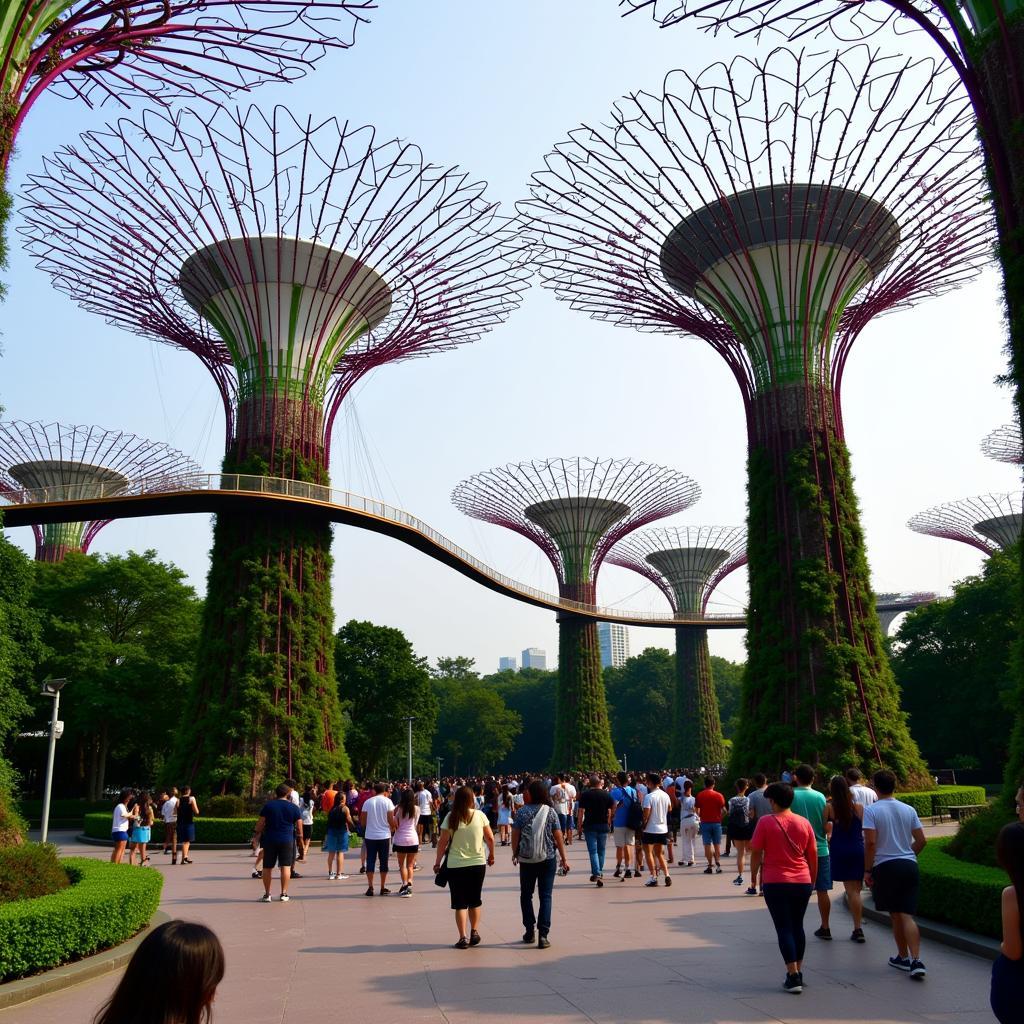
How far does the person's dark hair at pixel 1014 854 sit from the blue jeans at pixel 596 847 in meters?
10.4

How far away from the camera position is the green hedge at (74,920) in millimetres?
7059

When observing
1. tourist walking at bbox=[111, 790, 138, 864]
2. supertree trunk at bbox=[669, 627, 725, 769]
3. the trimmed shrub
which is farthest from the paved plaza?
supertree trunk at bbox=[669, 627, 725, 769]

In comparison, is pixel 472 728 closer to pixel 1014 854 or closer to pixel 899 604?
pixel 899 604

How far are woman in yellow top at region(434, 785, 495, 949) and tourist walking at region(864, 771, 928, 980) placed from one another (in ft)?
10.7

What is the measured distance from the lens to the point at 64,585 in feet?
122

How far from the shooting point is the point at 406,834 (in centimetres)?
1238

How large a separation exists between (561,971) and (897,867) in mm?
2740

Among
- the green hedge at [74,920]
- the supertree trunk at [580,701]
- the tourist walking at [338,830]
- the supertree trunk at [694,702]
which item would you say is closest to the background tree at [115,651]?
the supertree trunk at [580,701]

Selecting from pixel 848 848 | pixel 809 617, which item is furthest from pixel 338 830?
pixel 809 617

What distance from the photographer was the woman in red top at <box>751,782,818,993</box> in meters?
6.59

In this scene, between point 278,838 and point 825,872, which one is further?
Answer: point 278,838

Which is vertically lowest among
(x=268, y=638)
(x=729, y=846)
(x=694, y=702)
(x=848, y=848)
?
(x=729, y=846)

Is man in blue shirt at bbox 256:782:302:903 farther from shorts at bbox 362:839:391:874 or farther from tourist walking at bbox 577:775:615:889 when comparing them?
tourist walking at bbox 577:775:615:889

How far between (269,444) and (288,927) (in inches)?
667
